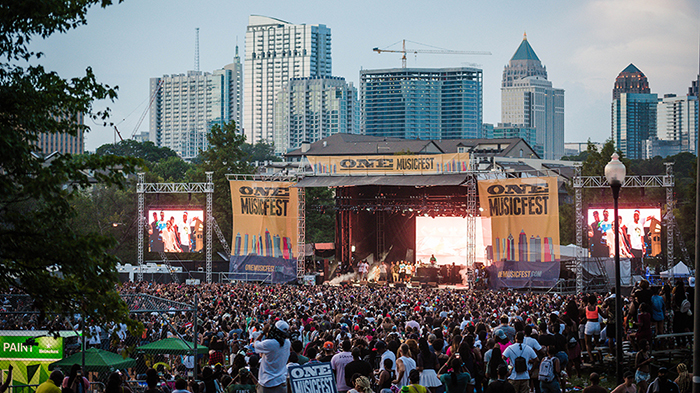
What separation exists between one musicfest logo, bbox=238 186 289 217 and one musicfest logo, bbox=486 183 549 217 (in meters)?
10.7

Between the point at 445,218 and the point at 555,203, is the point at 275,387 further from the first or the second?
the point at 445,218

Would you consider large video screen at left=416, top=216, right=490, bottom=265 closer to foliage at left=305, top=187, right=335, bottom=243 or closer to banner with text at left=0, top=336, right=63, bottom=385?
foliage at left=305, top=187, right=335, bottom=243

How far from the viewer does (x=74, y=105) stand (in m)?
7.95

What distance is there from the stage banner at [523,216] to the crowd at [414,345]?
35.2 feet

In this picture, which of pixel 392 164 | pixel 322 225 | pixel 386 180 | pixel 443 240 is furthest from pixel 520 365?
pixel 322 225

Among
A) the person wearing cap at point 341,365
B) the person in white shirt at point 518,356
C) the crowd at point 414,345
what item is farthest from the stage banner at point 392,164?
the person wearing cap at point 341,365

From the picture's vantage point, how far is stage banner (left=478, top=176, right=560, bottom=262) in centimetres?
3153

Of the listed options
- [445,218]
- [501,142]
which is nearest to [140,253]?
[445,218]

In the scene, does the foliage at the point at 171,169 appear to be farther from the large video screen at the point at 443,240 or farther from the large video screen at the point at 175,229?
the large video screen at the point at 443,240

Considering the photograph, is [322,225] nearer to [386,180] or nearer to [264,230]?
[264,230]

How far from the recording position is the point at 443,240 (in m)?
41.2

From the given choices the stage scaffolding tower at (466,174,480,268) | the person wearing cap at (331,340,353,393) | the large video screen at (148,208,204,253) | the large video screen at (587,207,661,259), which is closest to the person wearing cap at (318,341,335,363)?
the person wearing cap at (331,340,353,393)

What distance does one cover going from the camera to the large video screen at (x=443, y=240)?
4056cm

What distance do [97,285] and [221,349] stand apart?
6.64m
